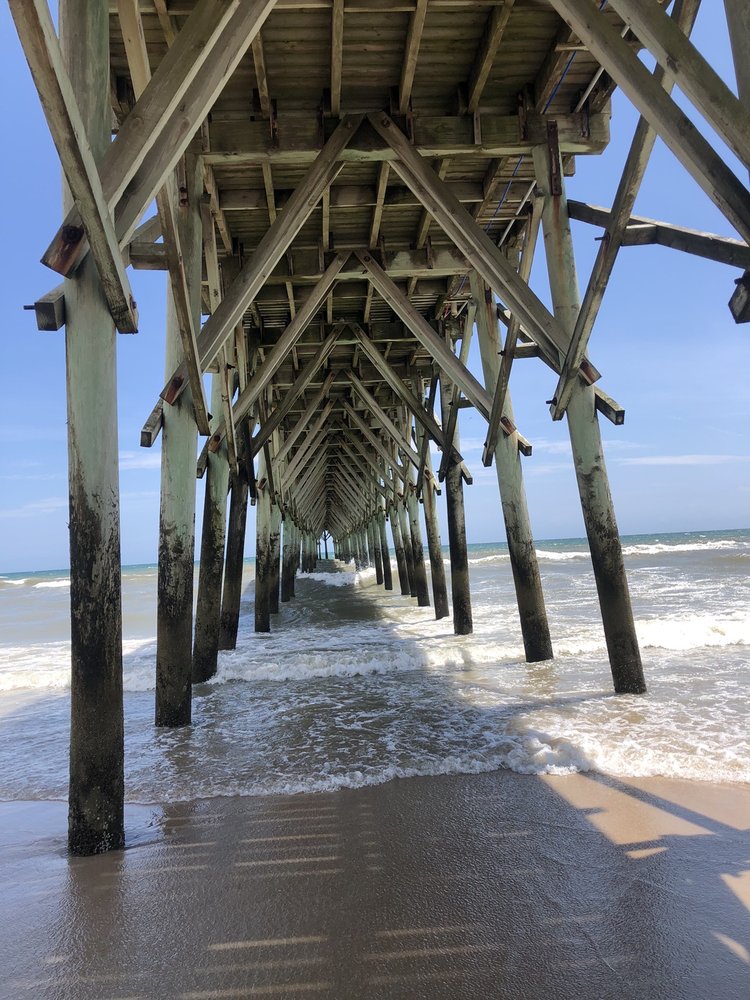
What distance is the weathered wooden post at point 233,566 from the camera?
8.49m

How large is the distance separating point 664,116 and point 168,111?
6.98 feet

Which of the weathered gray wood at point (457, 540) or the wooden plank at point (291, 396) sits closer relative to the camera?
the wooden plank at point (291, 396)

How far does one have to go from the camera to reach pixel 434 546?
38.5 feet

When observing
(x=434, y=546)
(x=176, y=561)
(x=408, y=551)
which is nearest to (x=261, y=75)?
(x=176, y=561)

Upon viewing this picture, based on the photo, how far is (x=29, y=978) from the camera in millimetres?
1798

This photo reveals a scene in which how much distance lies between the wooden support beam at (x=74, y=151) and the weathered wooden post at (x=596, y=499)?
11.0ft

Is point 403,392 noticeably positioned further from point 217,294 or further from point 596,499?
point 596,499

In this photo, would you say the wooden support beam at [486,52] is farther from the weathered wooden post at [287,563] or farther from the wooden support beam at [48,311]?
the weathered wooden post at [287,563]

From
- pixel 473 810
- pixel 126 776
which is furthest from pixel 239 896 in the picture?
pixel 126 776

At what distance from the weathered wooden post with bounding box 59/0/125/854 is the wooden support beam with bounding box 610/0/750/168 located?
2.24 m

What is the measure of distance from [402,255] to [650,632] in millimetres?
5323

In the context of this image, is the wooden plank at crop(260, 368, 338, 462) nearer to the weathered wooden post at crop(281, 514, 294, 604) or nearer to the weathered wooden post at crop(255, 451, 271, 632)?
the weathered wooden post at crop(255, 451, 271, 632)

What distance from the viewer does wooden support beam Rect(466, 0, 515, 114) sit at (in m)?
4.43

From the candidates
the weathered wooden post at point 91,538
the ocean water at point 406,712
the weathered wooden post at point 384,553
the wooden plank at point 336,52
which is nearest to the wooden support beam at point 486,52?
the wooden plank at point 336,52
